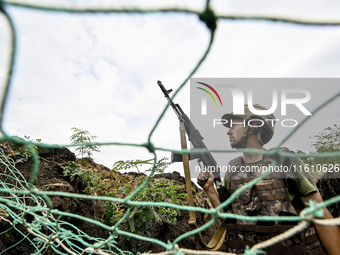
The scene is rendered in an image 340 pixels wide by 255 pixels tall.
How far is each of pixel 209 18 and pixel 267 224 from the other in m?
1.74

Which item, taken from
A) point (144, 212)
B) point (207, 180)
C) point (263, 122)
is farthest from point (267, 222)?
point (144, 212)

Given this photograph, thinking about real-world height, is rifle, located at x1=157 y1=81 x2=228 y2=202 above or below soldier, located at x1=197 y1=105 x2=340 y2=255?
above

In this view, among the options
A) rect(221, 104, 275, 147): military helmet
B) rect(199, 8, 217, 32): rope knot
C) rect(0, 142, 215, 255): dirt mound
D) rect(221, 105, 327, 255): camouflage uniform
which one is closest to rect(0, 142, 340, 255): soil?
rect(0, 142, 215, 255): dirt mound

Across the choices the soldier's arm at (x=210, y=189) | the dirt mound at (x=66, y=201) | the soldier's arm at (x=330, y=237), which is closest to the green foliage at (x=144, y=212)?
the dirt mound at (x=66, y=201)

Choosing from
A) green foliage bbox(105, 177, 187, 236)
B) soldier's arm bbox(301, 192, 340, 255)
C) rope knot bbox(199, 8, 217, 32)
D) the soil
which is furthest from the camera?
green foliage bbox(105, 177, 187, 236)

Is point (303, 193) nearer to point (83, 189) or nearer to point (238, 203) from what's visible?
point (238, 203)

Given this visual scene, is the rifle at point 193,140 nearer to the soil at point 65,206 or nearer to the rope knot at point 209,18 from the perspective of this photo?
the soil at point 65,206

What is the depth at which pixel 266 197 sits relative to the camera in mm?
1987

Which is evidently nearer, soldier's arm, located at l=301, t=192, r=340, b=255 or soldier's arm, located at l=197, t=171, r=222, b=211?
soldier's arm, located at l=301, t=192, r=340, b=255

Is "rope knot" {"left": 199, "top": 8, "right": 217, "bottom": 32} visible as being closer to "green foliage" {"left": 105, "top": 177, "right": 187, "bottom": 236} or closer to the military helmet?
the military helmet

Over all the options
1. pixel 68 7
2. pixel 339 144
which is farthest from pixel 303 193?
pixel 339 144

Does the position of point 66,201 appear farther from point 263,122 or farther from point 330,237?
point 330,237

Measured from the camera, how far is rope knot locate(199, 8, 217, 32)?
0.58 m

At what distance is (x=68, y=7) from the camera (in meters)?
0.49
